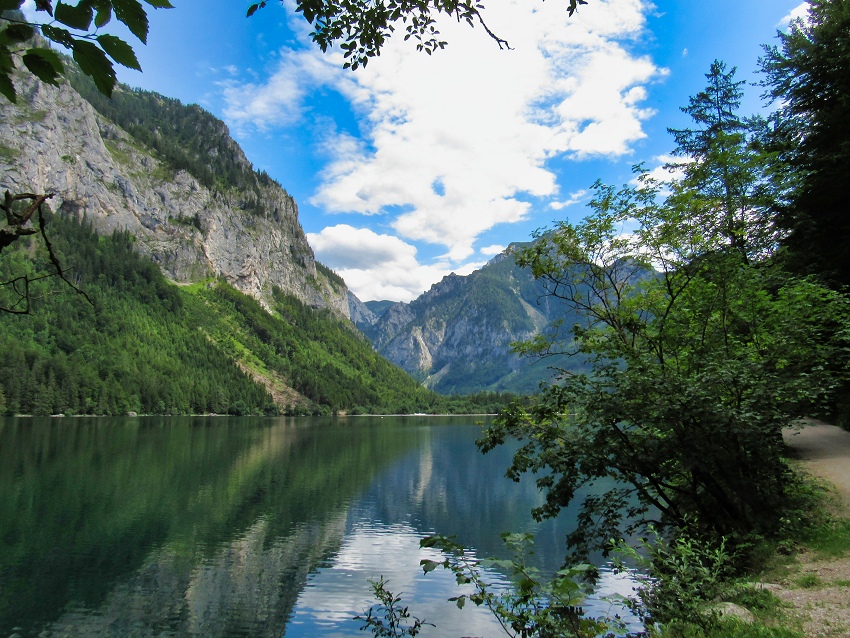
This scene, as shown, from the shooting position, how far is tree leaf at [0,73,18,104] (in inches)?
92.3

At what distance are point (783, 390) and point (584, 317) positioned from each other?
5702 millimetres

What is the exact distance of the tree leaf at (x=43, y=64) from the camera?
2.18 metres

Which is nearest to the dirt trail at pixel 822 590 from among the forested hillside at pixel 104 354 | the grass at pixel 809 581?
the grass at pixel 809 581

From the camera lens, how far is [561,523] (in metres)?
36.2

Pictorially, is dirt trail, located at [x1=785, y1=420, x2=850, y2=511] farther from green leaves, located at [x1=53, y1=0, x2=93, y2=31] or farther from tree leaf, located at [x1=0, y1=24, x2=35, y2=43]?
tree leaf, located at [x1=0, y1=24, x2=35, y2=43]

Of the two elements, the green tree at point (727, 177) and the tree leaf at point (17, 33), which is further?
the green tree at point (727, 177)

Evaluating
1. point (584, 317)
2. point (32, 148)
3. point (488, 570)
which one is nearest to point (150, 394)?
point (32, 148)

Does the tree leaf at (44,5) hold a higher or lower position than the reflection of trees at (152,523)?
higher

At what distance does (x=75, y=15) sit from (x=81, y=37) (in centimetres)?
13

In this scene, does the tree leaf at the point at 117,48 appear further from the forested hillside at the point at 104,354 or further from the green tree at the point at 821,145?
the forested hillside at the point at 104,354

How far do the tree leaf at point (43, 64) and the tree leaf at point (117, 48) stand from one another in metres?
0.26

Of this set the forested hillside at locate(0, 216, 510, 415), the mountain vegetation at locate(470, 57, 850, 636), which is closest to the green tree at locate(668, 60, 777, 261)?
the mountain vegetation at locate(470, 57, 850, 636)

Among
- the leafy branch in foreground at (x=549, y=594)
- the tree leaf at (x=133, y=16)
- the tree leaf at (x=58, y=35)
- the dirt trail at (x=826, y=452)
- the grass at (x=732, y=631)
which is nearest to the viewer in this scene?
the tree leaf at (x=58, y=35)

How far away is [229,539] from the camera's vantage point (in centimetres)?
2942
